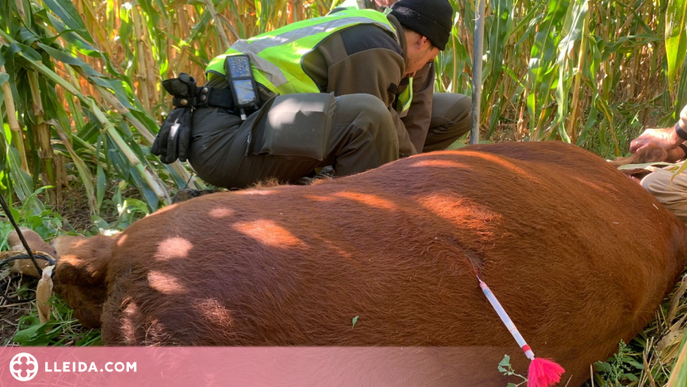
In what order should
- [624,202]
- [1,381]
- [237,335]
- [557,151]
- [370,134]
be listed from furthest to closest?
[370,134]
[557,151]
[624,202]
[1,381]
[237,335]

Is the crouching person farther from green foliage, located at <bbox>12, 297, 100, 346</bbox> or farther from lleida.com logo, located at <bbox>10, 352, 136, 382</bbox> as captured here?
lleida.com logo, located at <bbox>10, 352, 136, 382</bbox>

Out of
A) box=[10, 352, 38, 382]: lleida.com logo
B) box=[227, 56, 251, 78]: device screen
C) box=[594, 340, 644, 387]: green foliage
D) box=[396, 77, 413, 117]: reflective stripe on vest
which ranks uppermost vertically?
box=[227, 56, 251, 78]: device screen

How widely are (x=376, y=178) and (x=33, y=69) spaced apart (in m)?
2.21

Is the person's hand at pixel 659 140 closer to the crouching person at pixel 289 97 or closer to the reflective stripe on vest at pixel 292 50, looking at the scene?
the crouching person at pixel 289 97

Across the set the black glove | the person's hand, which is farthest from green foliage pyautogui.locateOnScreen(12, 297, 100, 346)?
the person's hand

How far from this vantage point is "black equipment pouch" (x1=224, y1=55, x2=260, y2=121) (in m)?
2.74

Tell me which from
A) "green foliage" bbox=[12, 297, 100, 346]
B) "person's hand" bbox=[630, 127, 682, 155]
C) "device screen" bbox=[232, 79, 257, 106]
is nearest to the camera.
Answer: "green foliage" bbox=[12, 297, 100, 346]

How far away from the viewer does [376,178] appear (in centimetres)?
161

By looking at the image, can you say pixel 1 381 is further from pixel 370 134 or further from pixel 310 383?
pixel 370 134

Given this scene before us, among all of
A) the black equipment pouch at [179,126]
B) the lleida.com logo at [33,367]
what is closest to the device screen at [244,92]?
the black equipment pouch at [179,126]

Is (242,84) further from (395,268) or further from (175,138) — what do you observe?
(395,268)

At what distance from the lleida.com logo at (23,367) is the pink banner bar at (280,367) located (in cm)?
18

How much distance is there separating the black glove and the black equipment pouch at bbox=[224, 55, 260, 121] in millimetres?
261

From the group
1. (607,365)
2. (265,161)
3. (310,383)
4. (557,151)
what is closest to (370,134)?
(265,161)
